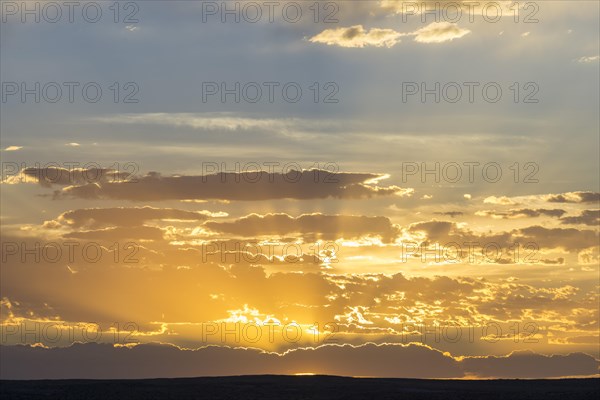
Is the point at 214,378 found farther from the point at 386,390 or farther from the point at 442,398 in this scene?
the point at 442,398

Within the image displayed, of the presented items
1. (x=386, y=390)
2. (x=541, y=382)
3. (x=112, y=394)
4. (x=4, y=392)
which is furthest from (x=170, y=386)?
(x=541, y=382)

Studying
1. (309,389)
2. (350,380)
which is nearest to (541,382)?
(350,380)

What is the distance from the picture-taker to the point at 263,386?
450ft

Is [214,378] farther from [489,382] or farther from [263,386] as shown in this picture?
[489,382]

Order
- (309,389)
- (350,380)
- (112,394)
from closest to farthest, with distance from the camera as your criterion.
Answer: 1. (112,394)
2. (309,389)
3. (350,380)

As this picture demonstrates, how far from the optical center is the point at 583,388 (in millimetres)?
142000

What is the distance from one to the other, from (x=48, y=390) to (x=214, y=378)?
36425 mm

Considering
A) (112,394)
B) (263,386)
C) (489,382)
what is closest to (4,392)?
(112,394)

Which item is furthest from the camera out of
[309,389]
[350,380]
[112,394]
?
[350,380]

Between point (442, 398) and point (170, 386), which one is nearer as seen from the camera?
point (442, 398)

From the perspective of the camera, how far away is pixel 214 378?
158000 millimetres

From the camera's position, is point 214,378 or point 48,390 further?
Answer: point 214,378

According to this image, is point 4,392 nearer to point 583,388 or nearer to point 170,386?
point 170,386

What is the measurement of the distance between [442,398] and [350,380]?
28.7 metres
